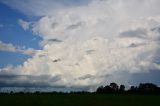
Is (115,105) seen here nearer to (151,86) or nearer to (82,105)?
(82,105)

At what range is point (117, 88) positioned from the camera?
480 ft

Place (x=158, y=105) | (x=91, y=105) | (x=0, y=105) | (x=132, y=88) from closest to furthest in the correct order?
1. (x=0, y=105)
2. (x=91, y=105)
3. (x=158, y=105)
4. (x=132, y=88)

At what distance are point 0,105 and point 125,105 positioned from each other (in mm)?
23274

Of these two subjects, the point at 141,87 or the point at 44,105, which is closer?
the point at 44,105

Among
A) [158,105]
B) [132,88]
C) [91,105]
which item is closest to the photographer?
[91,105]

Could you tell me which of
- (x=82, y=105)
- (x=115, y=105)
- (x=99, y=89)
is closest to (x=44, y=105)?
(x=82, y=105)

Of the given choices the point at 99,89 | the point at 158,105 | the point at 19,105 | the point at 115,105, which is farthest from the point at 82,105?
the point at 99,89

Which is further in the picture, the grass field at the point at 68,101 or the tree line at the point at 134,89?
the tree line at the point at 134,89

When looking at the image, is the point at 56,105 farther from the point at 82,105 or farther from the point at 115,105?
the point at 115,105

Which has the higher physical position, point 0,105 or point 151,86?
point 151,86

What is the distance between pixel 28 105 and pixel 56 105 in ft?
17.2

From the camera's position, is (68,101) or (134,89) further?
(134,89)

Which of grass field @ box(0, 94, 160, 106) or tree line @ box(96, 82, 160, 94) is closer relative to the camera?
grass field @ box(0, 94, 160, 106)

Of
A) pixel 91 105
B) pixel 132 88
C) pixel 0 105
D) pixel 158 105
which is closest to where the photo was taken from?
pixel 0 105
